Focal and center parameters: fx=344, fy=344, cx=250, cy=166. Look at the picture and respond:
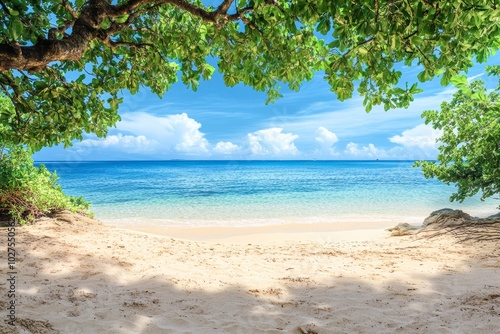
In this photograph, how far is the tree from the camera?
11.9 feet

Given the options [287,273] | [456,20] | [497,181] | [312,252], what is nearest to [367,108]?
[456,20]

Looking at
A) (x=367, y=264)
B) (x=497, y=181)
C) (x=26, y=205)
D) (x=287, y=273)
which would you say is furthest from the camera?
(x=497, y=181)

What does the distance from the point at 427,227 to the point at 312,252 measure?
14.2ft

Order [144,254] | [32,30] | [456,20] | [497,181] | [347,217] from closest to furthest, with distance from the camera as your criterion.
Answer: [456,20], [32,30], [144,254], [497,181], [347,217]

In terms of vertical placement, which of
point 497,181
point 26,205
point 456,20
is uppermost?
point 456,20

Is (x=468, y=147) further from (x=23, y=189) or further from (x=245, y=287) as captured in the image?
(x=23, y=189)

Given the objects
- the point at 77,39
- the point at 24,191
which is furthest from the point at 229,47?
the point at 24,191

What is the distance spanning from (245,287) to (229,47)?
3.62 metres

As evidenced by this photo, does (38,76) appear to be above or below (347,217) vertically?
above

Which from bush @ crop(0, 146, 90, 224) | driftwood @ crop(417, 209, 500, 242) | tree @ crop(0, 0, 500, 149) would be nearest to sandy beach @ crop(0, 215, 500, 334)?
driftwood @ crop(417, 209, 500, 242)

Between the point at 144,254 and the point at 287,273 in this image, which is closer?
the point at 287,273

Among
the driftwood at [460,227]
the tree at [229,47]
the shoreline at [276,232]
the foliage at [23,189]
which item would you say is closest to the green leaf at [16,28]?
the tree at [229,47]

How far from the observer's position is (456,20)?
3.29 metres

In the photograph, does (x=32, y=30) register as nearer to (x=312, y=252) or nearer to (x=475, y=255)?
(x=312, y=252)
